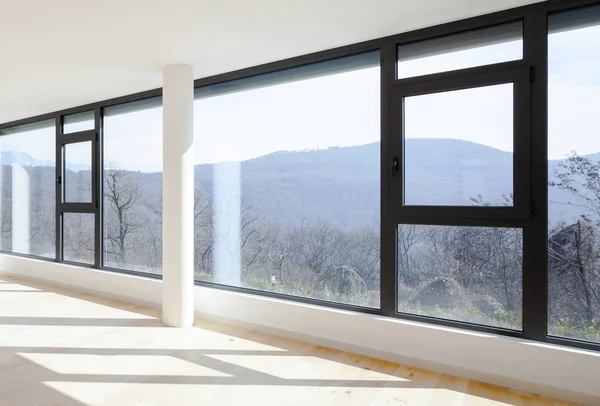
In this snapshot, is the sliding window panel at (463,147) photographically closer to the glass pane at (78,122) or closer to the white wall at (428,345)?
the white wall at (428,345)

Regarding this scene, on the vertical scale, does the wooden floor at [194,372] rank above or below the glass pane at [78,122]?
below

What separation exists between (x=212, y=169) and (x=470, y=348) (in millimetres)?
2974

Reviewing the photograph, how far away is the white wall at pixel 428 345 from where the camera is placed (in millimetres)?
2416

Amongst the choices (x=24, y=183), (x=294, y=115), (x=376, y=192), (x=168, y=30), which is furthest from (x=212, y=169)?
(x=24, y=183)

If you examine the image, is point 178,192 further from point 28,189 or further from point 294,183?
point 28,189

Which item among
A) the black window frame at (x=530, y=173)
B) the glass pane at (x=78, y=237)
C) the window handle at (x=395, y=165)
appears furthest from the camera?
the glass pane at (x=78, y=237)

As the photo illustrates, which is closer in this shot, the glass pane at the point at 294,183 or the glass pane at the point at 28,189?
the glass pane at the point at 294,183

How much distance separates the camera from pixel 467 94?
286 centimetres

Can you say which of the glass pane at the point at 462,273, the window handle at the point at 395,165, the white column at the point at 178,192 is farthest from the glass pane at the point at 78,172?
the glass pane at the point at 462,273

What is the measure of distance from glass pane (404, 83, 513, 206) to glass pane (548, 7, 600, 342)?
0.28 meters

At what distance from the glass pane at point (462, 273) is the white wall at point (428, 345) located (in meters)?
0.16

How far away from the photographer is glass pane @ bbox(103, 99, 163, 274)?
4.76 meters

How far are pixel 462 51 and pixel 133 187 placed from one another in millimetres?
4047

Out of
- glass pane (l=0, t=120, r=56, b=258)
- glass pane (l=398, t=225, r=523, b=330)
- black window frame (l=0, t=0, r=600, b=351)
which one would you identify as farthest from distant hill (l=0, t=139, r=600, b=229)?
glass pane (l=0, t=120, r=56, b=258)
